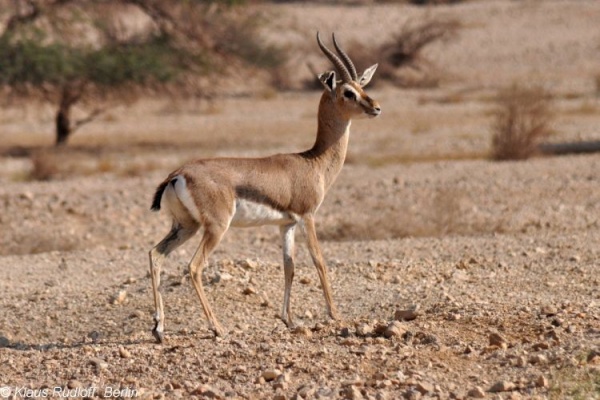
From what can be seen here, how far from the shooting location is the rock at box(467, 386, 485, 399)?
21.9 feet

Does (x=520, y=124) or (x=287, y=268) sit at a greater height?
(x=520, y=124)

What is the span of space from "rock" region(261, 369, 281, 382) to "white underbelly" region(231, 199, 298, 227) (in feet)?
5.35

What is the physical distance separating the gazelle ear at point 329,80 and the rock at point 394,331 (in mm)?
2187

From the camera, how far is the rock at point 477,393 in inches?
263

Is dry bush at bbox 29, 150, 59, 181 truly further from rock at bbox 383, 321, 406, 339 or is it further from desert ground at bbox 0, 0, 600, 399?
rock at bbox 383, 321, 406, 339

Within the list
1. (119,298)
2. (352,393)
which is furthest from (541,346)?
(119,298)

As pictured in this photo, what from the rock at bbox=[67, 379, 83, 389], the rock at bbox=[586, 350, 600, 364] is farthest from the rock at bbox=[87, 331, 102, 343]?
the rock at bbox=[586, 350, 600, 364]

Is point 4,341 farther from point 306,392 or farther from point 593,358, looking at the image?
point 593,358

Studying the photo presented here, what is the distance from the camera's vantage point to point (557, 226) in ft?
44.3

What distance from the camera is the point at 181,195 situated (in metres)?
8.25

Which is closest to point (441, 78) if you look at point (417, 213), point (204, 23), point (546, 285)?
point (204, 23)

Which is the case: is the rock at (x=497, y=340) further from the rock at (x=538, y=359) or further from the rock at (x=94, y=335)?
the rock at (x=94, y=335)

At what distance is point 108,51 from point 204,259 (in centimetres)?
1722

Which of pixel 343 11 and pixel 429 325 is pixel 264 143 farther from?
pixel 343 11
